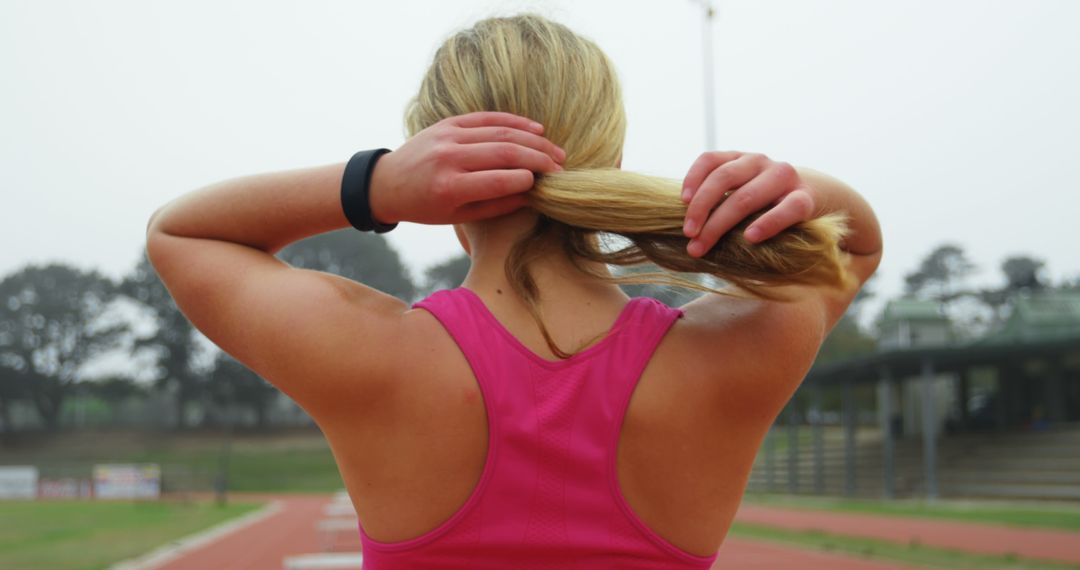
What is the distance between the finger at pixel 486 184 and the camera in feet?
3.81

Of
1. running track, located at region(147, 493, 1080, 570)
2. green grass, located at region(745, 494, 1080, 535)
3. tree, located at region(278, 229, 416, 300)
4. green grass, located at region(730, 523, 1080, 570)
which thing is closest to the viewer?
green grass, located at region(730, 523, 1080, 570)

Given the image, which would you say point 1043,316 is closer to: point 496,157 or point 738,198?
point 738,198

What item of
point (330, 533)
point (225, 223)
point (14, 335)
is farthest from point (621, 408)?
point (14, 335)

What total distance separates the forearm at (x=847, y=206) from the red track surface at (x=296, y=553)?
38.6 feet

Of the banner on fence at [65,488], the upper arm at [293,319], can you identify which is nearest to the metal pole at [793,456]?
the banner on fence at [65,488]

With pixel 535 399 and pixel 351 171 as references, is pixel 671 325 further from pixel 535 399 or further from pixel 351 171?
pixel 351 171

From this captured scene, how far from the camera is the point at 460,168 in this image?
3.84 ft

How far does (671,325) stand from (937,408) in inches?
1479

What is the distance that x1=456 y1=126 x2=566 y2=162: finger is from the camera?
1.17 meters

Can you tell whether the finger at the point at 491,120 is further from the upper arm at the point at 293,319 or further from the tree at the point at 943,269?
the tree at the point at 943,269

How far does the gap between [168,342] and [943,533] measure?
220 feet

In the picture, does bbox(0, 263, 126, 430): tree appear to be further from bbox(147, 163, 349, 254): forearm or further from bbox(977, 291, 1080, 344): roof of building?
bbox(147, 163, 349, 254): forearm

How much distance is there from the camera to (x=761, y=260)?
1.16m

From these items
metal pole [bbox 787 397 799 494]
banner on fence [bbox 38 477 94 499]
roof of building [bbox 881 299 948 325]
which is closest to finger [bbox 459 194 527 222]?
metal pole [bbox 787 397 799 494]
